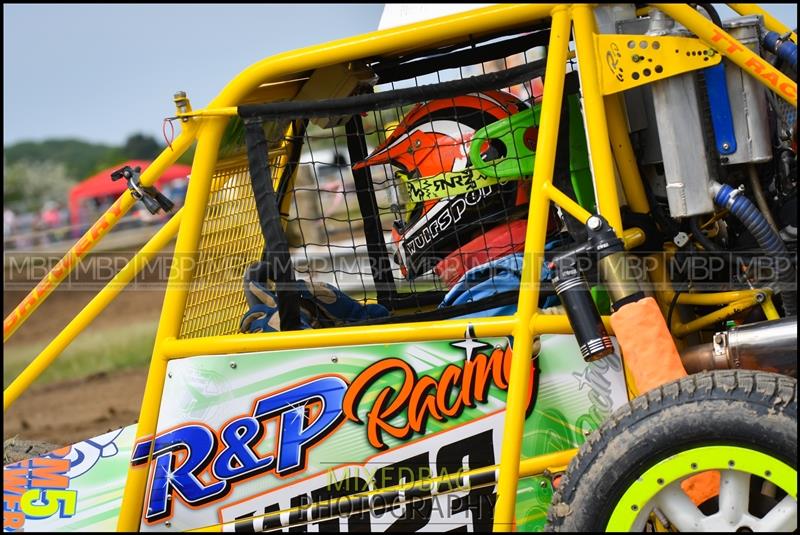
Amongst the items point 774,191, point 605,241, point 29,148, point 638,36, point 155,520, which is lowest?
point 155,520

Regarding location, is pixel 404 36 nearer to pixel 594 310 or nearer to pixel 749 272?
pixel 594 310

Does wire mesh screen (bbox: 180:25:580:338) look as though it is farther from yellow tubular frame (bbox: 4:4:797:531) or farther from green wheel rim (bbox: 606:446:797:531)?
green wheel rim (bbox: 606:446:797:531)

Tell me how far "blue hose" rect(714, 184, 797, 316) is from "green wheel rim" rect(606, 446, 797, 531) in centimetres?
58

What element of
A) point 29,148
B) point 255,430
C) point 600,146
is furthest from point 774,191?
point 29,148

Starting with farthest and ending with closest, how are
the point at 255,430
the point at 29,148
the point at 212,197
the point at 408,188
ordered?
the point at 29,148, the point at 408,188, the point at 212,197, the point at 255,430


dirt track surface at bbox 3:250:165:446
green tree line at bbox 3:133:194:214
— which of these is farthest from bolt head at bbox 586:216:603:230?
green tree line at bbox 3:133:194:214

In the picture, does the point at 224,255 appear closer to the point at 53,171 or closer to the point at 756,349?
the point at 756,349

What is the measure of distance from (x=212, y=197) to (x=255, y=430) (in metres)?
0.77

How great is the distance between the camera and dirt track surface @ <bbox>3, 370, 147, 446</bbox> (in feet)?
22.3

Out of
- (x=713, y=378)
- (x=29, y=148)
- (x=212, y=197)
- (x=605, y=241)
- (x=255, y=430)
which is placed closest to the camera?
(x=713, y=378)

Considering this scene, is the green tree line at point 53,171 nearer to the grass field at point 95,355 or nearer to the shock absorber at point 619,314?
the grass field at point 95,355

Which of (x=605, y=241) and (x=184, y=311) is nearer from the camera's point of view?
(x=605, y=241)

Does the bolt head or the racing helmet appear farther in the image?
the racing helmet

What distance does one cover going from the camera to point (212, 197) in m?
2.86
